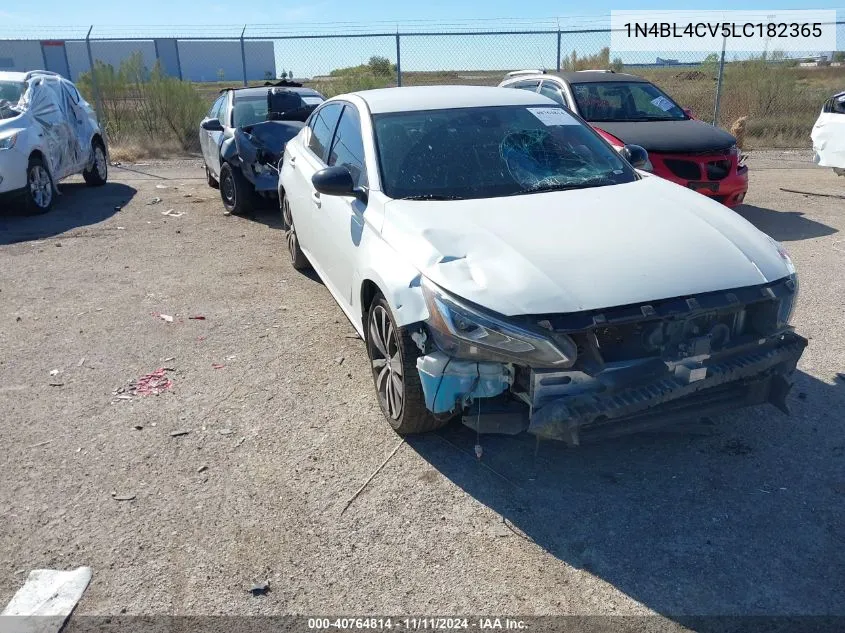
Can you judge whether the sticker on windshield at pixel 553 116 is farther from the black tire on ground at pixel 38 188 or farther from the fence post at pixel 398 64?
the fence post at pixel 398 64

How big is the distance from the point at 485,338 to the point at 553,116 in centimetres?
243

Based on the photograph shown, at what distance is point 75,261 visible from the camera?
757cm

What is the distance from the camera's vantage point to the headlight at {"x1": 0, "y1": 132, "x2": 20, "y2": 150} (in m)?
9.09

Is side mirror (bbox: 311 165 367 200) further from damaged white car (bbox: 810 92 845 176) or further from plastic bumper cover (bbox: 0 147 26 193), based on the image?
damaged white car (bbox: 810 92 845 176)

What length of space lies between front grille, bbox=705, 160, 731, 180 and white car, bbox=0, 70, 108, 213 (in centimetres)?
832

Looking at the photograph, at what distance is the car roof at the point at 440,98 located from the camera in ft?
15.9

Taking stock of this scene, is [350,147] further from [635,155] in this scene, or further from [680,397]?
[680,397]

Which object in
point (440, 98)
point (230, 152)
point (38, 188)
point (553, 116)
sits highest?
point (440, 98)

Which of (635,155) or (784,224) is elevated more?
(635,155)

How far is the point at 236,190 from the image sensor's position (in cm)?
923

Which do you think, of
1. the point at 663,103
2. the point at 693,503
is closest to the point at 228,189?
the point at 663,103

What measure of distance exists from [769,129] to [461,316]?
1550 cm

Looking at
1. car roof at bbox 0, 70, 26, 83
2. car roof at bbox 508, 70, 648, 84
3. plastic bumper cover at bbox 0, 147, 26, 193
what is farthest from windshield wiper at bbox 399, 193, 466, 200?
car roof at bbox 0, 70, 26, 83

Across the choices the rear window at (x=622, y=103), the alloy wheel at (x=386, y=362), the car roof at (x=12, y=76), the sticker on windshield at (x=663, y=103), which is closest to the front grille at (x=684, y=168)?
the rear window at (x=622, y=103)
